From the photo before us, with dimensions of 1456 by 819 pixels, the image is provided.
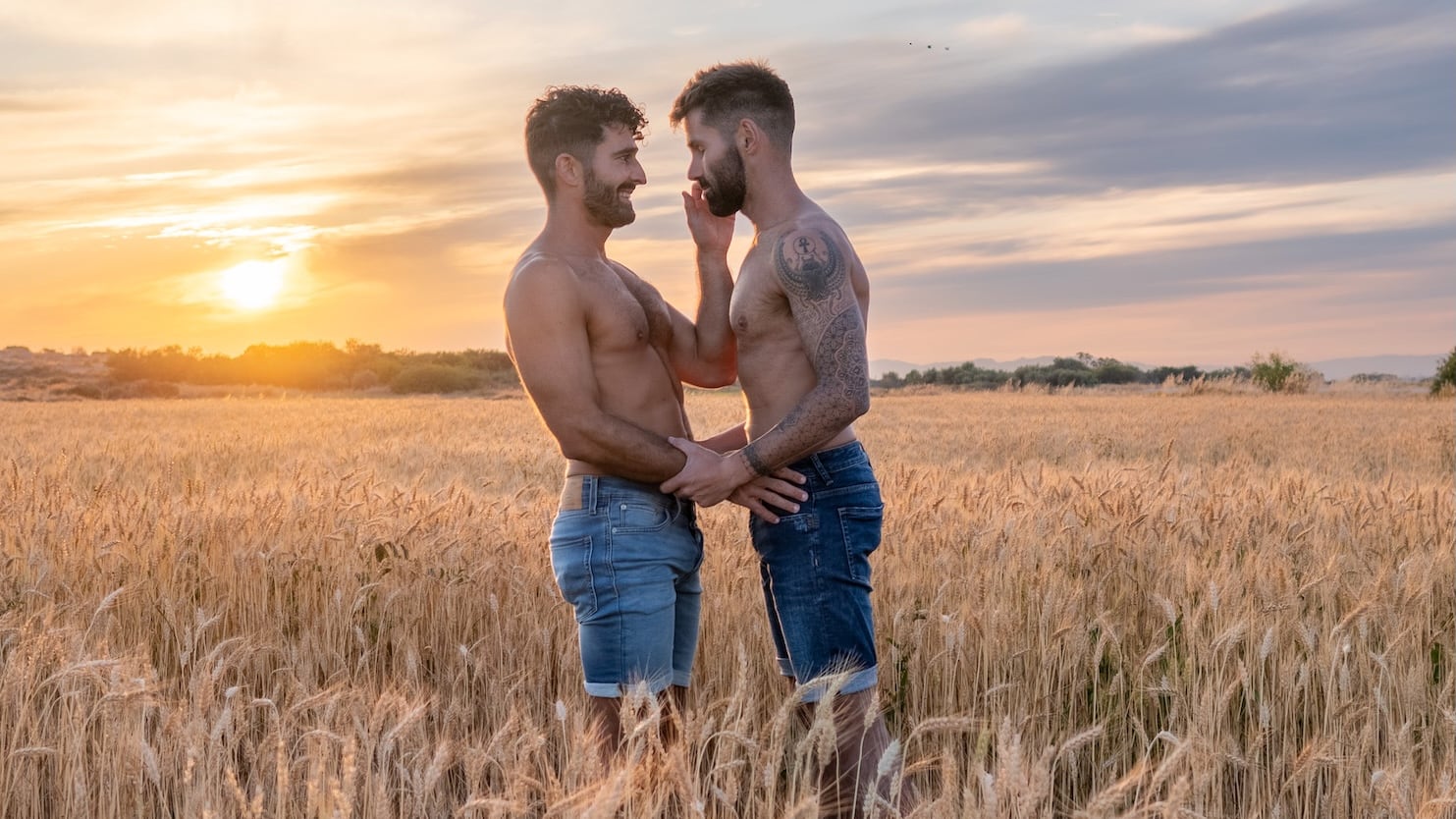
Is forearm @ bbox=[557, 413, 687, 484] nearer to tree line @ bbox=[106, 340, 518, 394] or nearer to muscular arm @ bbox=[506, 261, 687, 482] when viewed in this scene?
muscular arm @ bbox=[506, 261, 687, 482]

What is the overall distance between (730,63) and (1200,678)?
3.17 meters

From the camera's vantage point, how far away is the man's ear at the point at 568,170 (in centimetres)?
392

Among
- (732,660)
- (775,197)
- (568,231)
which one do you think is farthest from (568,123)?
(732,660)

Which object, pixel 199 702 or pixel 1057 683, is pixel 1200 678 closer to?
pixel 1057 683

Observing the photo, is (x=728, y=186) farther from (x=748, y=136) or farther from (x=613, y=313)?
(x=613, y=313)

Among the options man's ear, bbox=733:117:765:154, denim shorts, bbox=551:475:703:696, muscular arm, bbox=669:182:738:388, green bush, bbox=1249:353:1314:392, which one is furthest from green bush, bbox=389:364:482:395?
man's ear, bbox=733:117:765:154

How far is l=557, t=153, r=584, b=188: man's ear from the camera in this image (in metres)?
3.92

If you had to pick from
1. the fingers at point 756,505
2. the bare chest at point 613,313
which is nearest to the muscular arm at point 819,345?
the fingers at point 756,505

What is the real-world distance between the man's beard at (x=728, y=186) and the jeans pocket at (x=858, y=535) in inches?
44.5

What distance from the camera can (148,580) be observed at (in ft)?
17.9

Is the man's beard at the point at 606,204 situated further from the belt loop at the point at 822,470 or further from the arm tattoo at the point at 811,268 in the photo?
the belt loop at the point at 822,470


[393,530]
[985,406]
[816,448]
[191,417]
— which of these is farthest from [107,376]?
[816,448]

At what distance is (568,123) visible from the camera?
12.8 ft

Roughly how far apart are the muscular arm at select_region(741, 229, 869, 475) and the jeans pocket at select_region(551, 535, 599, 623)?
63 centimetres
